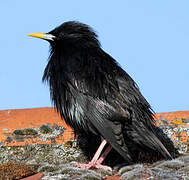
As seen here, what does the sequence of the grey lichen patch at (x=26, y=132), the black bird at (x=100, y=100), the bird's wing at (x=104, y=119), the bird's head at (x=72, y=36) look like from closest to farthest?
the bird's wing at (x=104, y=119) < the black bird at (x=100, y=100) < the bird's head at (x=72, y=36) < the grey lichen patch at (x=26, y=132)

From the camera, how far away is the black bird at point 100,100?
19.5 feet

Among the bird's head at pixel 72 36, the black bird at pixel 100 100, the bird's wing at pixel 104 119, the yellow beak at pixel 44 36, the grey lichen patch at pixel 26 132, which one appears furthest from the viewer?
the grey lichen patch at pixel 26 132

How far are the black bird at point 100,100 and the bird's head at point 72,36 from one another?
14cm

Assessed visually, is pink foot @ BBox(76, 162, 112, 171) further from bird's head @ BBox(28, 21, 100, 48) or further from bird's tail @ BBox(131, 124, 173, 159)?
bird's head @ BBox(28, 21, 100, 48)

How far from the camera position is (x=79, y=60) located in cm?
647

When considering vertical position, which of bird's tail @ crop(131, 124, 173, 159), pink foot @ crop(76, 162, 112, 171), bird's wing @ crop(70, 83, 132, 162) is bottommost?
pink foot @ crop(76, 162, 112, 171)

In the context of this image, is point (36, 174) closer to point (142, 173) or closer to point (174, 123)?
point (142, 173)

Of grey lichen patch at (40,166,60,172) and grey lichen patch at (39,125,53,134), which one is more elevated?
grey lichen patch at (39,125,53,134)

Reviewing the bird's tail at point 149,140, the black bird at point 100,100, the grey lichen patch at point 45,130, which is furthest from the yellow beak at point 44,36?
the bird's tail at point 149,140

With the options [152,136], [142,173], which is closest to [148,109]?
[152,136]

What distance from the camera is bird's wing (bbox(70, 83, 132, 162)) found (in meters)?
5.81

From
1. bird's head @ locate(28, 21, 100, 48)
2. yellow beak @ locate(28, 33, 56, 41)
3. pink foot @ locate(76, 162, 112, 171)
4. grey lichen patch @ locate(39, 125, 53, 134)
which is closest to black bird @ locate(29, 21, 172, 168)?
pink foot @ locate(76, 162, 112, 171)

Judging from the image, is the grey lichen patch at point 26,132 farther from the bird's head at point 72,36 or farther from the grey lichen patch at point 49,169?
the grey lichen patch at point 49,169

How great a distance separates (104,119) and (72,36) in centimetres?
188
